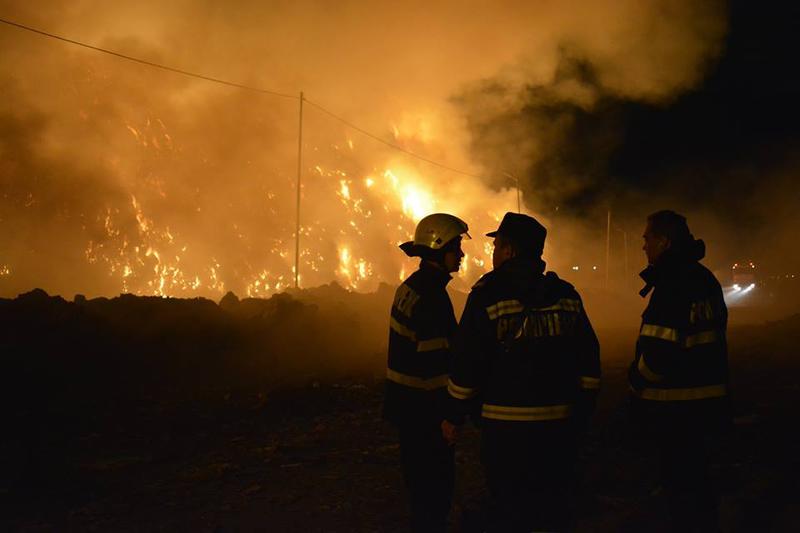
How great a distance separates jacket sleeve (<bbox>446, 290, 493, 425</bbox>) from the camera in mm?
2561

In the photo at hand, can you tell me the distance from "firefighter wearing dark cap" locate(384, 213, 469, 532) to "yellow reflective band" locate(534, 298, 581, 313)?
28.9 inches

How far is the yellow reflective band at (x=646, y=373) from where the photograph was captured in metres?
2.96

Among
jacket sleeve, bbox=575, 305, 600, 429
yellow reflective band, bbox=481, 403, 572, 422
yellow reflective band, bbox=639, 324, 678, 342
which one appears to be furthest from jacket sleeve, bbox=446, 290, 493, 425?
yellow reflective band, bbox=639, 324, 678, 342

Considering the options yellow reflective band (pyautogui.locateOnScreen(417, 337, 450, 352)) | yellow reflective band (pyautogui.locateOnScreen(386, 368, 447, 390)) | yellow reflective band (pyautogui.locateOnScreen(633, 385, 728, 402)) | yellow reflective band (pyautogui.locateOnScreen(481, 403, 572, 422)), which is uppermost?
yellow reflective band (pyautogui.locateOnScreen(417, 337, 450, 352))

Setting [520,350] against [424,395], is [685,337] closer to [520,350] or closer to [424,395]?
[520,350]

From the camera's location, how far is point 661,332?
291 cm

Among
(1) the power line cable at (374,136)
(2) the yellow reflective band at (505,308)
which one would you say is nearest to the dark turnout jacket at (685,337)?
(2) the yellow reflective band at (505,308)

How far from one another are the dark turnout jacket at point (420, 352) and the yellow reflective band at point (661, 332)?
104cm

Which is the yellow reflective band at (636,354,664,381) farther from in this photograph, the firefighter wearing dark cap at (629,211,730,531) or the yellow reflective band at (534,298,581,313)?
the yellow reflective band at (534,298,581,313)

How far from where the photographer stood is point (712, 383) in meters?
2.95

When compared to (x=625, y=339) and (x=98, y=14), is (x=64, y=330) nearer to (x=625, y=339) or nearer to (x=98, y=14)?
(x=625, y=339)

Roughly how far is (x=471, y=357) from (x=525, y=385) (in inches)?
10.6

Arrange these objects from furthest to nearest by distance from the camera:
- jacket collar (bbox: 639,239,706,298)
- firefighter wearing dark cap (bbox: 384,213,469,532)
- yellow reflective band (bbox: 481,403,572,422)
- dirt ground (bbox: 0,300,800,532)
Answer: dirt ground (bbox: 0,300,800,532) < firefighter wearing dark cap (bbox: 384,213,469,532) < jacket collar (bbox: 639,239,706,298) < yellow reflective band (bbox: 481,403,572,422)

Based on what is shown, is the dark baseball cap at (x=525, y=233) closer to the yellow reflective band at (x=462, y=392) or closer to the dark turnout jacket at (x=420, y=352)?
the dark turnout jacket at (x=420, y=352)
